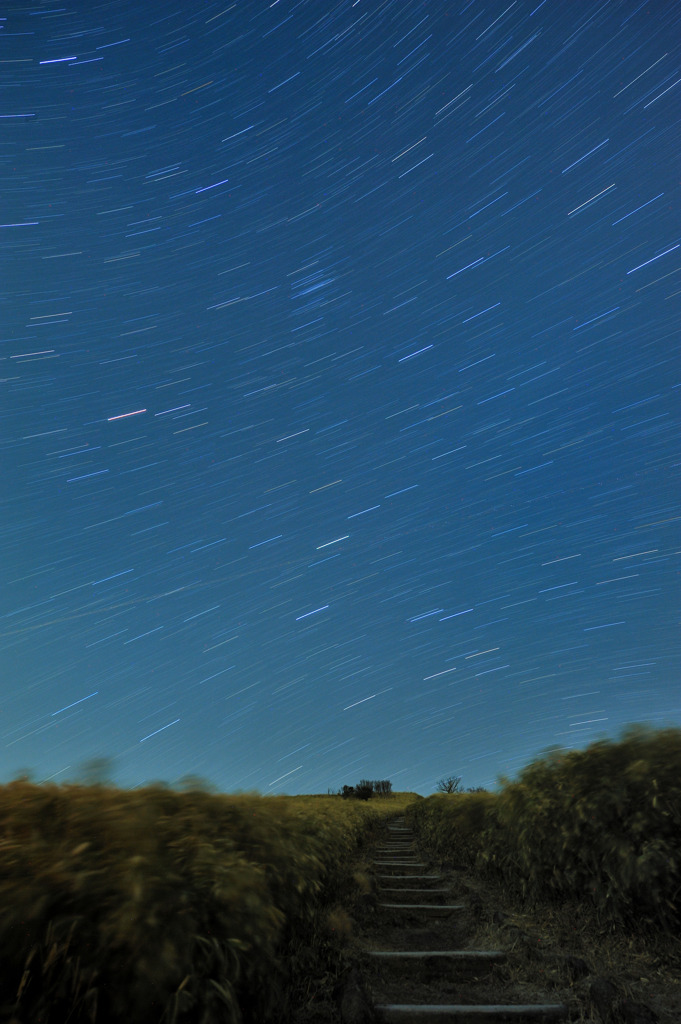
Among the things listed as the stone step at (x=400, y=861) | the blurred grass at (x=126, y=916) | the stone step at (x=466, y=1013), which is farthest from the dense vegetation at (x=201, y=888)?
the stone step at (x=400, y=861)

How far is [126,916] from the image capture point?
231 centimetres

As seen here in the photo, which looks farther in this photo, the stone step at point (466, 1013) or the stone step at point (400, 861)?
the stone step at point (400, 861)

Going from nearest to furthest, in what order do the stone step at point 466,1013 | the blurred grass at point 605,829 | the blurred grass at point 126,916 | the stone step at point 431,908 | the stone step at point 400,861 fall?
the blurred grass at point 126,916 → the stone step at point 466,1013 → the blurred grass at point 605,829 → the stone step at point 431,908 → the stone step at point 400,861

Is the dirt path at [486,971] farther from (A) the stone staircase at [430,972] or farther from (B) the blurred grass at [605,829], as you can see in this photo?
Result: (B) the blurred grass at [605,829]

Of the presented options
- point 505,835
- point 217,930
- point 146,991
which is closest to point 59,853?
point 146,991

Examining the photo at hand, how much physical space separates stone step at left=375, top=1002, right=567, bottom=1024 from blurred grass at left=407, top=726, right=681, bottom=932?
58.4 inches

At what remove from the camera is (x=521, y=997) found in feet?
14.0

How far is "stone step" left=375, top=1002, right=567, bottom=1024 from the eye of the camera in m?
3.73

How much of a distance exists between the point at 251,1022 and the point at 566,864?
4105mm

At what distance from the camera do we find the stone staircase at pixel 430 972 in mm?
3797

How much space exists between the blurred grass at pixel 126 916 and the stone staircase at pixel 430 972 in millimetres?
1101

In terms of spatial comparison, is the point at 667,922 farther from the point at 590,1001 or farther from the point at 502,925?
the point at 502,925

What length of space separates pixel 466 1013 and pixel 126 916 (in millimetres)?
2957

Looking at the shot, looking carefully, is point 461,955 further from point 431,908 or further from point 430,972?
point 431,908
